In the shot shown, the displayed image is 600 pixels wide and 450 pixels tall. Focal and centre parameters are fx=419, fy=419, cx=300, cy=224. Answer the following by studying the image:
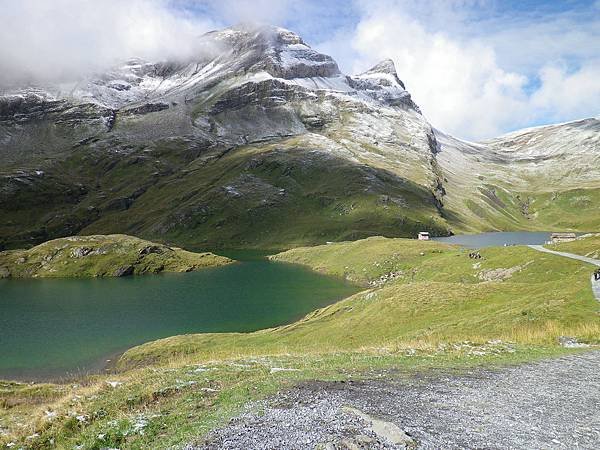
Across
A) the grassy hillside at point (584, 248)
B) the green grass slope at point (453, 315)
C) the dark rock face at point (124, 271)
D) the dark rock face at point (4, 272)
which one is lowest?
the green grass slope at point (453, 315)

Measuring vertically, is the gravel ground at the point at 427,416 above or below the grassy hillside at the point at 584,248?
below

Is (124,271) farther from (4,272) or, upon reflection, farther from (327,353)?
(327,353)

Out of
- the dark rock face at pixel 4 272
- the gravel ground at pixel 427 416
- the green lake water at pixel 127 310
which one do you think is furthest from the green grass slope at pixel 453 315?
the dark rock face at pixel 4 272

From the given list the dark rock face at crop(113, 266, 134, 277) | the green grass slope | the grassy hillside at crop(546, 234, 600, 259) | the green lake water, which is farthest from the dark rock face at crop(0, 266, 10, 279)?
the grassy hillside at crop(546, 234, 600, 259)

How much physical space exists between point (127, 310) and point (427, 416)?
103 metres

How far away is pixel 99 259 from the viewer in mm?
177875

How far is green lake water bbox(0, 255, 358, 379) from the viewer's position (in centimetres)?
7150

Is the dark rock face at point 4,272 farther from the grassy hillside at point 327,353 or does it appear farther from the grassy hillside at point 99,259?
the grassy hillside at point 327,353

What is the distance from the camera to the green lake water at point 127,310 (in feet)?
235

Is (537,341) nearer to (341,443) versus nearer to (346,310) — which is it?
(341,443)

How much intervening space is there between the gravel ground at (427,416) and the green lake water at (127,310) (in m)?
57.6

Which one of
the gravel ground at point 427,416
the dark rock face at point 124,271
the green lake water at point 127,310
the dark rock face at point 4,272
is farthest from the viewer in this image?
the dark rock face at point 4,272

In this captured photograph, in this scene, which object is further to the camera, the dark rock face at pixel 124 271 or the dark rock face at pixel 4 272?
the dark rock face at pixel 4 272

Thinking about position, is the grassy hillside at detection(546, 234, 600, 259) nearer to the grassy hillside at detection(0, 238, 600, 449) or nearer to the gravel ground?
the grassy hillside at detection(0, 238, 600, 449)
